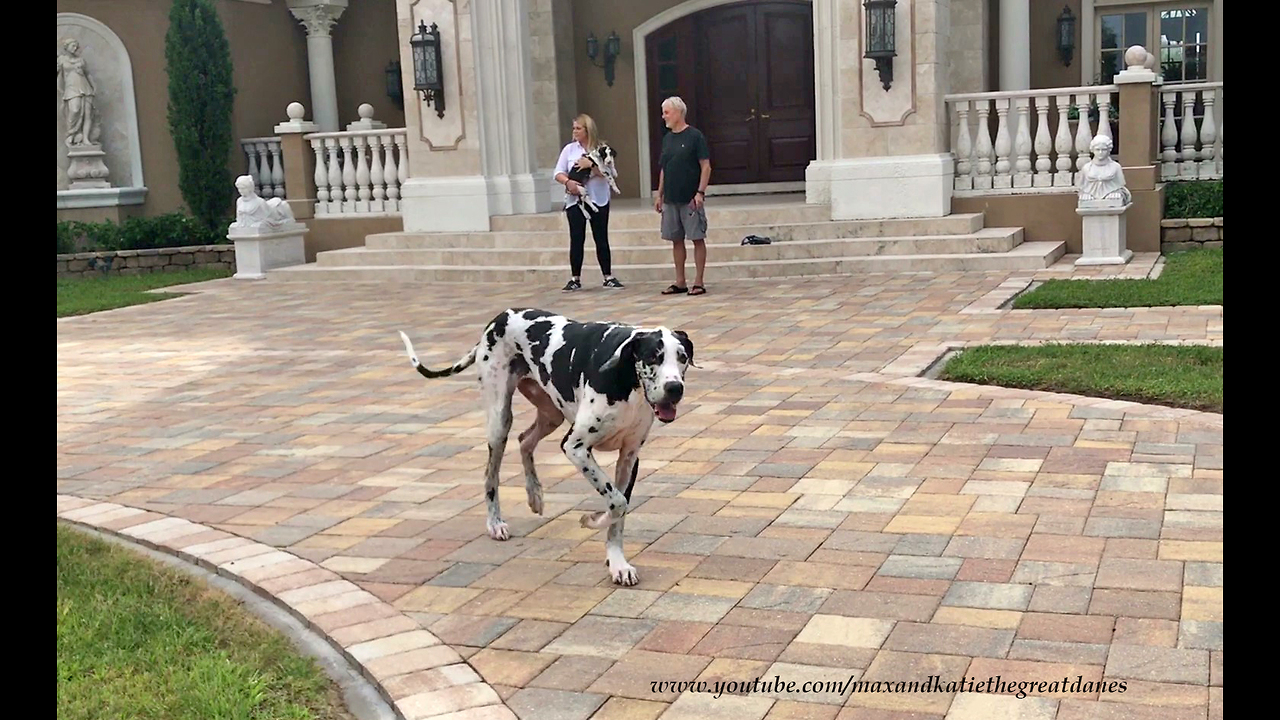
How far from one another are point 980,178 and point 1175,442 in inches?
336

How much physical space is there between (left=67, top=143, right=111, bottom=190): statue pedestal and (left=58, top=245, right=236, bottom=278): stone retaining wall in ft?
3.80

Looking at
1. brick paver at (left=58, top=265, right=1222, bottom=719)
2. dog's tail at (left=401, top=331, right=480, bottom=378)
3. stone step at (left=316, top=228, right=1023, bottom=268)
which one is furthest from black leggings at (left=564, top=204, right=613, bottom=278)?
dog's tail at (left=401, top=331, right=480, bottom=378)

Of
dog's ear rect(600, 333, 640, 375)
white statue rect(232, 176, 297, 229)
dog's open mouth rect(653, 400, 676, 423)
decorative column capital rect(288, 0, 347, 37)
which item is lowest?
dog's open mouth rect(653, 400, 676, 423)

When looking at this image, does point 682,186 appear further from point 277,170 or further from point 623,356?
point 277,170

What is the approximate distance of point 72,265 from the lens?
691 inches

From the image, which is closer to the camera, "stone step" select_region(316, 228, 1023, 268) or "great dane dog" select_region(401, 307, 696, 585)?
"great dane dog" select_region(401, 307, 696, 585)

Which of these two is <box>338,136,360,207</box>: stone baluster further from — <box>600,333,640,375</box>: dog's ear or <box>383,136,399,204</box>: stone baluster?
<box>600,333,640,375</box>: dog's ear

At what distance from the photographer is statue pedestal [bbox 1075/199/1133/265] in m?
12.2

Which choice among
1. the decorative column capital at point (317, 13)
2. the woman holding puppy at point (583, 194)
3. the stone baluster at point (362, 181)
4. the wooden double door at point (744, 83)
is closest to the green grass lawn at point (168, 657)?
the woman holding puppy at point (583, 194)

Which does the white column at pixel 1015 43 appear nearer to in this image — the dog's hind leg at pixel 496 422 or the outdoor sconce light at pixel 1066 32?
the outdoor sconce light at pixel 1066 32

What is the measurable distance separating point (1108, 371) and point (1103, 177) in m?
5.70

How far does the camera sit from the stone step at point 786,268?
40.7 feet
